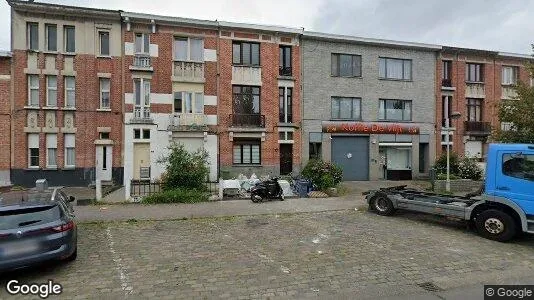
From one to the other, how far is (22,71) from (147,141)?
741cm

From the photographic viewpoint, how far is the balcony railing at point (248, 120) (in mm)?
18469

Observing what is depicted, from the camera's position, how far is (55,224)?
5.19 metres

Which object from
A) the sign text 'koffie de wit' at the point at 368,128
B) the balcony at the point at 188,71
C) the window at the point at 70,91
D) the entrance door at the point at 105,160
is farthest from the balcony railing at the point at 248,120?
the window at the point at 70,91

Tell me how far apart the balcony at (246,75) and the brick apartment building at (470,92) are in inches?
520

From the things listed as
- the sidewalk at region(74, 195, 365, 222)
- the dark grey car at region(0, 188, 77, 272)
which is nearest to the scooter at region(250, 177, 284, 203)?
the sidewalk at region(74, 195, 365, 222)

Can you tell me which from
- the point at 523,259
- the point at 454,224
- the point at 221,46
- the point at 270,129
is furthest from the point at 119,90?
the point at 523,259

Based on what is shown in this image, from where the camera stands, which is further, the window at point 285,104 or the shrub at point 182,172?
the window at point 285,104

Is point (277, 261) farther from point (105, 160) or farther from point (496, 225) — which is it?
point (105, 160)

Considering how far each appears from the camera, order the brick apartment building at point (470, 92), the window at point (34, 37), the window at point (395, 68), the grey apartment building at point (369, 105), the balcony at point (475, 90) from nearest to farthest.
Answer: the window at point (34, 37) → the grey apartment building at point (369, 105) → the window at point (395, 68) → the brick apartment building at point (470, 92) → the balcony at point (475, 90)

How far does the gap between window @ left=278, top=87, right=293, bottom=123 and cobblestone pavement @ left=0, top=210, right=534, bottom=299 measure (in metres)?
11.2

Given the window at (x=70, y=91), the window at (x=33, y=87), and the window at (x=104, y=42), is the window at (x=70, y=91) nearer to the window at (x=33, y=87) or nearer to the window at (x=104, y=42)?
the window at (x=33, y=87)

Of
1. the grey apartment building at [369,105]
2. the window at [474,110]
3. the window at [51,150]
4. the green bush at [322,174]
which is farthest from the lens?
the window at [474,110]

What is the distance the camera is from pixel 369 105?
807 inches

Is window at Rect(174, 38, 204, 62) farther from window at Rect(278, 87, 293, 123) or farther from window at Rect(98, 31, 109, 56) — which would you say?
window at Rect(278, 87, 293, 123)
